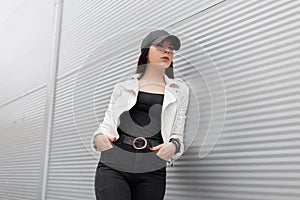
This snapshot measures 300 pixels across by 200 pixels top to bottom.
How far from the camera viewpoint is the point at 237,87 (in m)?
1.50

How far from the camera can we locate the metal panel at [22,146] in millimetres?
3137

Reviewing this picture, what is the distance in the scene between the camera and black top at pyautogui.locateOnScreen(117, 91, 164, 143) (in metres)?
1.43

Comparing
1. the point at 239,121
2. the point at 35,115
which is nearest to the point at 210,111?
the point at 239,121

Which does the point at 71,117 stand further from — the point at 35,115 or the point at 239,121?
the point at 239,121

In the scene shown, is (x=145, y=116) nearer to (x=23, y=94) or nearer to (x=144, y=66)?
(x=144, y=66)

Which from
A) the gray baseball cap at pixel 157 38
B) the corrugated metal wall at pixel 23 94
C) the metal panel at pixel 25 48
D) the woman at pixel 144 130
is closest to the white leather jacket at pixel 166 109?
the woman at pixel 144 130

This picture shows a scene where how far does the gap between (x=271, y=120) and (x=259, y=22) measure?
37 centimetres

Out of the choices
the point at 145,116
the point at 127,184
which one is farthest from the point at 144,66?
the point at 127,184

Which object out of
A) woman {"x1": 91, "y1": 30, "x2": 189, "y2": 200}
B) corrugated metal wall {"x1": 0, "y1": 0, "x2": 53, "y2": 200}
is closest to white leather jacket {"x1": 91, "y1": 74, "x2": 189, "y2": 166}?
woman {"x1": 91, "y1": 30, "x2": 189, "y2": 200}

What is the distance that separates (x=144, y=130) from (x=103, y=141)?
0.16 meters

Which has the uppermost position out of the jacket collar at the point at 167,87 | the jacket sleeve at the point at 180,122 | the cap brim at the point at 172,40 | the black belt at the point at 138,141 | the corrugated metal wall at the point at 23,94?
the corrugated metal wall at the point at 23,94

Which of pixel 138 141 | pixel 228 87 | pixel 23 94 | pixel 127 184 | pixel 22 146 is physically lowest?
pixel 127 184

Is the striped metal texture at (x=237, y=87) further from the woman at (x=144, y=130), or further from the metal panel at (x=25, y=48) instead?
the metal panel at (x=25, y=48)

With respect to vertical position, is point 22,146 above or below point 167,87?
above
